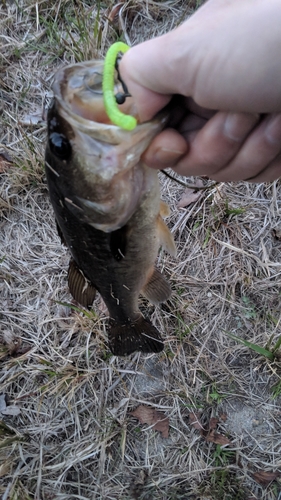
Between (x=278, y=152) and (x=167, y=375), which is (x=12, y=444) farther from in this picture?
(x=278, y=152)

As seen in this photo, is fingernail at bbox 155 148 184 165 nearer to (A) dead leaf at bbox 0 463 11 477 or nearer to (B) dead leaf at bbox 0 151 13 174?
(B) dead leaf at bbox 0 151 13 174

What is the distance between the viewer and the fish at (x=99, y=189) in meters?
1.24

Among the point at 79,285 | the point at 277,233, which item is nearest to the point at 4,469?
the point at 79,285

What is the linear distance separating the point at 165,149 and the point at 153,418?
1.96 meters

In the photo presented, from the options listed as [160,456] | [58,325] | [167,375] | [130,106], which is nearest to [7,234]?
[58,325]

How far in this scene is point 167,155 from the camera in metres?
1.34

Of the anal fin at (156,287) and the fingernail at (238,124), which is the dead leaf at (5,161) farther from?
the fingernail at (238,124)

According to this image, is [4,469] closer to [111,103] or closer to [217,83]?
[111,103]

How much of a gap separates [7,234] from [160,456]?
196 cm

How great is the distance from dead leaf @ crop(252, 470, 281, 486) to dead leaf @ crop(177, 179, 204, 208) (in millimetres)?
1787

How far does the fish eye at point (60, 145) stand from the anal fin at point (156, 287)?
0.91 meters

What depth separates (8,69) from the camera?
3.29 metres

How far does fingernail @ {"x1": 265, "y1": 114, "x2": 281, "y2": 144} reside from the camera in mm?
1317

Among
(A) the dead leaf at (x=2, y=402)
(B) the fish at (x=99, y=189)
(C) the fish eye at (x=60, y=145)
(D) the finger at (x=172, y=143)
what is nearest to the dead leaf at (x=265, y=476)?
(B) the fish at (x=99, y=189)
